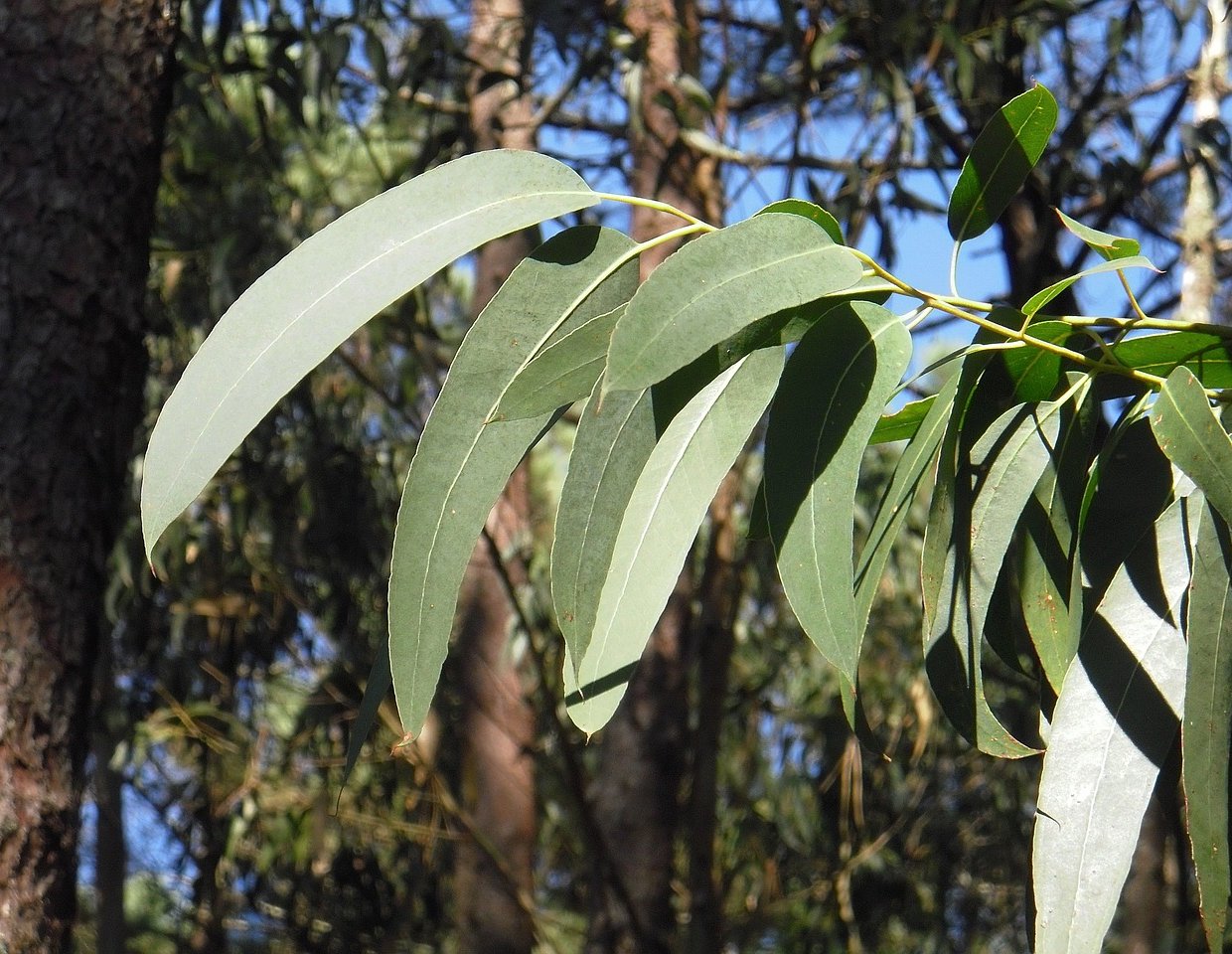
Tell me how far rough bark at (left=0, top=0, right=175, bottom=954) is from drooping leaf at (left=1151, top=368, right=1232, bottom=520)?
0.87 m

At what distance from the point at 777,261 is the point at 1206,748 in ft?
1.07

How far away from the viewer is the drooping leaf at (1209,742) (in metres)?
0.63

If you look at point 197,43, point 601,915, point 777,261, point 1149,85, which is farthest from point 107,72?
point 1149,85

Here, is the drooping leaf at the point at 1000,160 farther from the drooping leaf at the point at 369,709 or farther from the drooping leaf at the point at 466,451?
the drooping leaf at the point at 369,709

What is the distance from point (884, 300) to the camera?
67cm

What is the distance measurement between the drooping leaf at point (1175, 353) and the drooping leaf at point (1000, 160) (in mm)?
107

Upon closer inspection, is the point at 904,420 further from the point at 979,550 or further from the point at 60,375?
the point at 60,375

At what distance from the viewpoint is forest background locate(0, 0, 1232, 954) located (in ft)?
6.52

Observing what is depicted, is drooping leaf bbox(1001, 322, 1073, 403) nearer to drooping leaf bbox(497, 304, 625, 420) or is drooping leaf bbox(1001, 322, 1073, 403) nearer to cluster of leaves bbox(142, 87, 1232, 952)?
cluster of leaves bbox(142, 87, 1232, 952)

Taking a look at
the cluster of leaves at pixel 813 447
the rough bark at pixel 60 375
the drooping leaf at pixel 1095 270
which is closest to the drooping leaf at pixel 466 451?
the cluster of leaves at pixel 813 447

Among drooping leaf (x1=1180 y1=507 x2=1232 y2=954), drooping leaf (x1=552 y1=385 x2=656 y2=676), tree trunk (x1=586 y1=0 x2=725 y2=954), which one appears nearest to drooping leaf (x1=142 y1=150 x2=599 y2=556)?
drooping leaf (x1=552 y1=385 x2=656 y2=676)

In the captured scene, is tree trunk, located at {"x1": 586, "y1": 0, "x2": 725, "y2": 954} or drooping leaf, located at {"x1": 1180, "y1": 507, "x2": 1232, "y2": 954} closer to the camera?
drooping leaf, located at {"x1": 1180, "y1": 507, "x2": 1232, "y2": 954}

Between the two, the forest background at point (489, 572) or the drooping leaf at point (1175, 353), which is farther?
the forest background at point (489, 572)

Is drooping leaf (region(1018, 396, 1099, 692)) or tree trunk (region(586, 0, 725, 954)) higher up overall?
tree trunk (region(586, 0, 725, 954))
